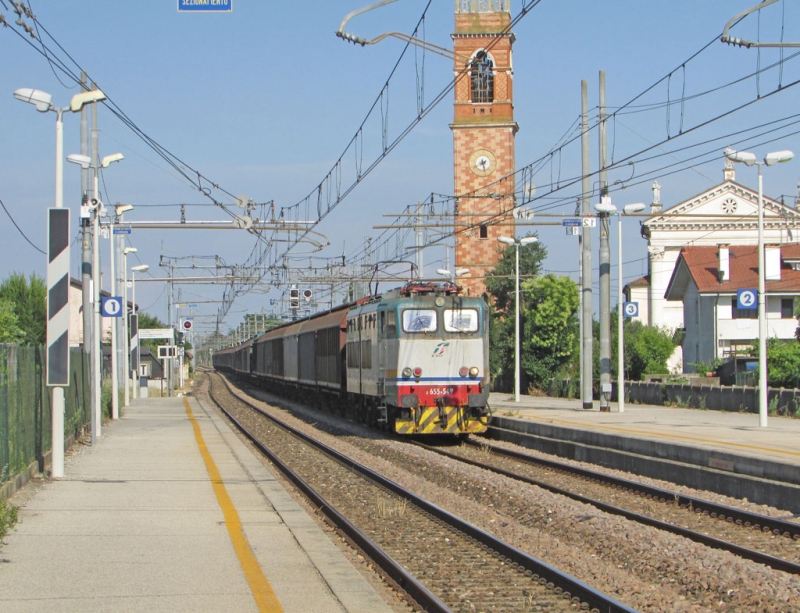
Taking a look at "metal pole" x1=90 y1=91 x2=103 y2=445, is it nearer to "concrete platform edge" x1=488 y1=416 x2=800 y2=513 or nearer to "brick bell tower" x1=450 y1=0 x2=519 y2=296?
"concrete platform edge" x1=488 y1=416 x2=800 y2=513

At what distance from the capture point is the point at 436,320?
2248 centimetres

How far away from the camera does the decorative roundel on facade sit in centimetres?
7112

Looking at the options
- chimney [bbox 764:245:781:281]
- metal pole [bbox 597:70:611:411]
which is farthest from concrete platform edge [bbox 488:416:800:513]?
chimney [bbox 764:245:781:281]

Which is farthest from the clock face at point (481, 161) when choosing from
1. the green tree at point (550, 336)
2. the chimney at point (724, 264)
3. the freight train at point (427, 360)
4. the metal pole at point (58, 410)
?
the metal pole at point (58, 410)

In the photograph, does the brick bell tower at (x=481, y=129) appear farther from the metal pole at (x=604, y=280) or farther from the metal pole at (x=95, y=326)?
the metal pole at (x=95, y=326)

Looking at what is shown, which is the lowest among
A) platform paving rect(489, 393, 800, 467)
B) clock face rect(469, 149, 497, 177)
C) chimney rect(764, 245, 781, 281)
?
platform paving rect(489, 393, 800, 467)

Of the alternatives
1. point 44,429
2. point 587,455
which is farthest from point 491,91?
point 44,429

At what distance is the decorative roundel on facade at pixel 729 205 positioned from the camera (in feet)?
233

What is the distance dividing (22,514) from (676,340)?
53.4 m

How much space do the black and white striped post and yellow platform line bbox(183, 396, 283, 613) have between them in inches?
104

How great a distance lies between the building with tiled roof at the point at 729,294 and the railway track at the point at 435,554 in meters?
37.9

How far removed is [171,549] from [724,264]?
156ft

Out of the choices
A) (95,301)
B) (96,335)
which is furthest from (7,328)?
(96,335)

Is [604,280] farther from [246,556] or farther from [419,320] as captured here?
[246,556]
